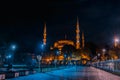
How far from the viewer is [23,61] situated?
15762cm

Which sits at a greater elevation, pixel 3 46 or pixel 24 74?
pixel 3 46

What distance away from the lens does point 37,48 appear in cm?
19625

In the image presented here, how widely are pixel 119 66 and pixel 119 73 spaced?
2195mm

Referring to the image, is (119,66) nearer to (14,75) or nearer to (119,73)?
(119,73)

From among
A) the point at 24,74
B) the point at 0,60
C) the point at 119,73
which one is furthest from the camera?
the point at 0,60

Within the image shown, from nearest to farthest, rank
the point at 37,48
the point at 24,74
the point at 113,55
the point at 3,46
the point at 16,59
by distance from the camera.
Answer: the point at 24,74 < the point at 3,46 < the point at 16,59 < the point at 113,55 < the point at 37,48

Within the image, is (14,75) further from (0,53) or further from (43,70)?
(0,53)

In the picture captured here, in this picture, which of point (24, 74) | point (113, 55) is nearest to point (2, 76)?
point (24, 74)

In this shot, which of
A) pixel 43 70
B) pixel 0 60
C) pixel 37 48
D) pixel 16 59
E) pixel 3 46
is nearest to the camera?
pixel 43 70

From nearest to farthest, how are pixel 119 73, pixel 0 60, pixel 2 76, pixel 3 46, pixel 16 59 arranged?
pixel 2 76 < pixel 119 73 < pixel 0 60 < pixel 3 46 < pixel 16 59

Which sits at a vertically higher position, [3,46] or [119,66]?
[3,46]

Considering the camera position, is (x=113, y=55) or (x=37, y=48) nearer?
(x=113, y=55)

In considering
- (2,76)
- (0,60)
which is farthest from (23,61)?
(2,76)

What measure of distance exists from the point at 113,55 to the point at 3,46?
303ft
